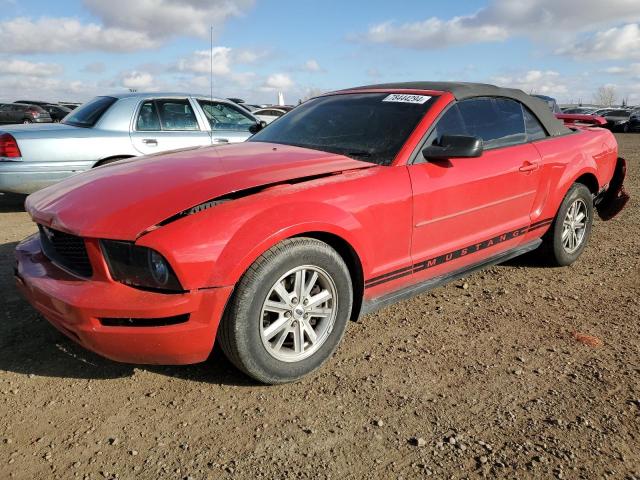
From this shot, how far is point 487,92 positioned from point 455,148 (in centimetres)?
103

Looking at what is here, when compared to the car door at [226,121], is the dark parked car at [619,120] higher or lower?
lower

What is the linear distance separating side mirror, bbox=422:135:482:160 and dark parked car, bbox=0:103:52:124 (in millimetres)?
27306

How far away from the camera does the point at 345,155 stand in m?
3.17

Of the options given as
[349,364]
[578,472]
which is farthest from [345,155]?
[578,472]

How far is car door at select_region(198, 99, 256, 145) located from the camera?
701 centimetres

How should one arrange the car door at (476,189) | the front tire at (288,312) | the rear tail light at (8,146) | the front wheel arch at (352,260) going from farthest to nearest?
the rear tail light at (8,146)
the car door at (476,189)
the front wheel arch at (352,260)
the front tire at (288,312)

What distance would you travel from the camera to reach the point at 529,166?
3793 millimetres

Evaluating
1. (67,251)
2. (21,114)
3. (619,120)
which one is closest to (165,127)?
(67,251)

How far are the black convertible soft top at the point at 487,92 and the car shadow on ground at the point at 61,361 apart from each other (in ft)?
7.47

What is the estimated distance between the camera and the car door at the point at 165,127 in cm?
642

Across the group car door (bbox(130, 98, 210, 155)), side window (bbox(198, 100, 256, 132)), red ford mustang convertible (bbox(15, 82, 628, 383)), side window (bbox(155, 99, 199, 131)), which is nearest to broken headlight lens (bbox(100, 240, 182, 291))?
red ford mustang convertible (bbox(15, 82, 628, 383))

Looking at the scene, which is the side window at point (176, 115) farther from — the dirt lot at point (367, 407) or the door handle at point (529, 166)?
the door handle at point (529, 166)

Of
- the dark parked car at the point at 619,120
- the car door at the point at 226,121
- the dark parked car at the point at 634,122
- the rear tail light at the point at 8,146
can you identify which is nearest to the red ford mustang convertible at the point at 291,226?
the car door at the point at 226,121

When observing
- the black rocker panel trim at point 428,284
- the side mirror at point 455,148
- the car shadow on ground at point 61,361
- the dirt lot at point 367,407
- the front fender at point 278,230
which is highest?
the side mirror at point 455,148
